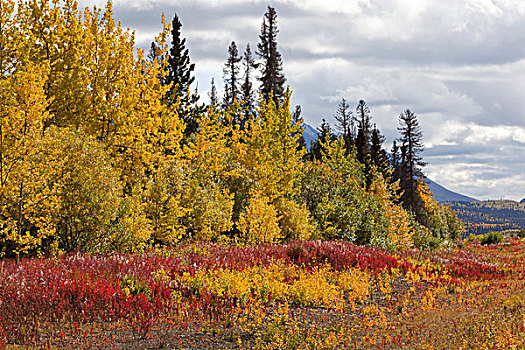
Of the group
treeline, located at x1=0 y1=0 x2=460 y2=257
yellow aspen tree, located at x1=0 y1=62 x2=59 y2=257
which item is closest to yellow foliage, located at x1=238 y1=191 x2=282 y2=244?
treeline, located at x1=0 y1=0 x2=460 y2=257

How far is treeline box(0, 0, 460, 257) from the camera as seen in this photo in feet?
45.5

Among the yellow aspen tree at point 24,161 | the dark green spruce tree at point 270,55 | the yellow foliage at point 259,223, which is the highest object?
the dark green spruce tree at point 270,55

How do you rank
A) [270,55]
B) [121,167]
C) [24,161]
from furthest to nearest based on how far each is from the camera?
1. [270,55]
2. [121,167]
3. [24,161]

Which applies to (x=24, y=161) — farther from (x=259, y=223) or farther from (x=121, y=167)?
(x=259, y=223)

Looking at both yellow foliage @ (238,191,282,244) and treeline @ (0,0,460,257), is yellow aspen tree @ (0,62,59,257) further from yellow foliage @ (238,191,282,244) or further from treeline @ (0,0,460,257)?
yellow foliage @ (238,191,282,244)

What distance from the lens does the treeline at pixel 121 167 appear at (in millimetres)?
13883

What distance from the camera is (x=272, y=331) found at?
8.47 meters

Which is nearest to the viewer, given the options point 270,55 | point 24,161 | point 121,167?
point 24,161

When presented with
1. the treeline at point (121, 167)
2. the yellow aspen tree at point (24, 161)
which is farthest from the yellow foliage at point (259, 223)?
the yellow aspen tree at point (24, 161)

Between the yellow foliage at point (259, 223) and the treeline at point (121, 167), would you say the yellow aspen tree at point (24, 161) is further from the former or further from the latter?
the yellow foliage at point (259, 223)

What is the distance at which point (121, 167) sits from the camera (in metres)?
18.9

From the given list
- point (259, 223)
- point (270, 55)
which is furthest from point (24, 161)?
point (270, 55)

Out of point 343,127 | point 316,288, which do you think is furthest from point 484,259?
point 343,127

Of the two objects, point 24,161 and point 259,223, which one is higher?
point 24,161
